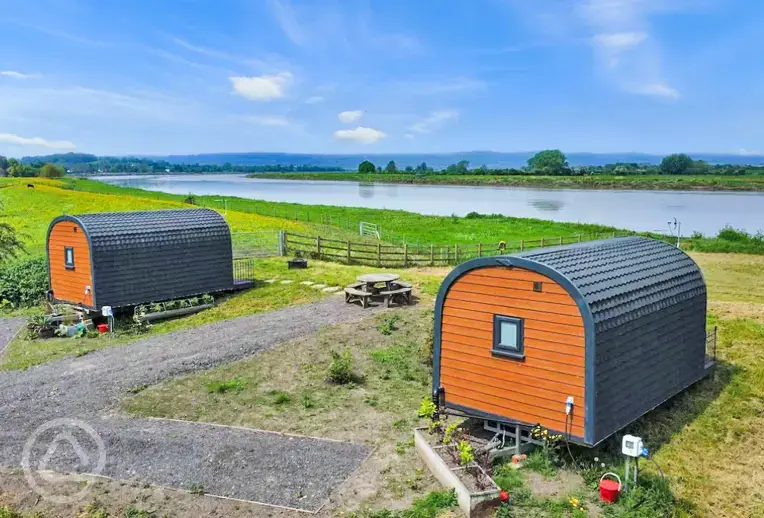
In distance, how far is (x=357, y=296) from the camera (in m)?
20.0

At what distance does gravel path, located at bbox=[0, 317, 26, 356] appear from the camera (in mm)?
17652

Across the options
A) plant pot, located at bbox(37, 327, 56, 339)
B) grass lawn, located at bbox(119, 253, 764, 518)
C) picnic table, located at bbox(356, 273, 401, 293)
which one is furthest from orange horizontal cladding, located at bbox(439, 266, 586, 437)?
plant pot, located at bbox(37, 327, 56, 339)

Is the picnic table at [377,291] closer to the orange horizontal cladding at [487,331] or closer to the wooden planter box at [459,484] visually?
the orange horizontal cladding at [487,331]

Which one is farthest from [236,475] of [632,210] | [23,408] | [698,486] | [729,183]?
[729,183]

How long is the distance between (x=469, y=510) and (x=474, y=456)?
138 cm

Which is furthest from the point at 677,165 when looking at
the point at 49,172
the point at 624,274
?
the point at 624,274

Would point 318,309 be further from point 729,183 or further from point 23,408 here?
point 729,183

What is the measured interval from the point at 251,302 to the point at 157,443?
442 inches

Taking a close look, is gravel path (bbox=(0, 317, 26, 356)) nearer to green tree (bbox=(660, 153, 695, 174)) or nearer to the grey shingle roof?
the grey shingle roof

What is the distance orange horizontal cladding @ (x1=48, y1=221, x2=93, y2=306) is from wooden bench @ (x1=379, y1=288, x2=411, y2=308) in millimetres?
9139

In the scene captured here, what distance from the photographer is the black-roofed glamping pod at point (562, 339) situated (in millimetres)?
9250

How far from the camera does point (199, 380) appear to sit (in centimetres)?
1364

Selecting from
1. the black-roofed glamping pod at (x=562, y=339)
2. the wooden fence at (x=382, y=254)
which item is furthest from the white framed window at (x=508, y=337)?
the wooden fence at (x=382, y=254)

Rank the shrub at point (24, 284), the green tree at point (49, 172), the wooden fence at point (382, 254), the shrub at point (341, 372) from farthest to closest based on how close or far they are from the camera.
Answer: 1. the green tree at point (49, 172)
2. the wooden fence at point (382, 254)
3. the shrub at point (24, 284)
4. the shrub at point (341, 372)
